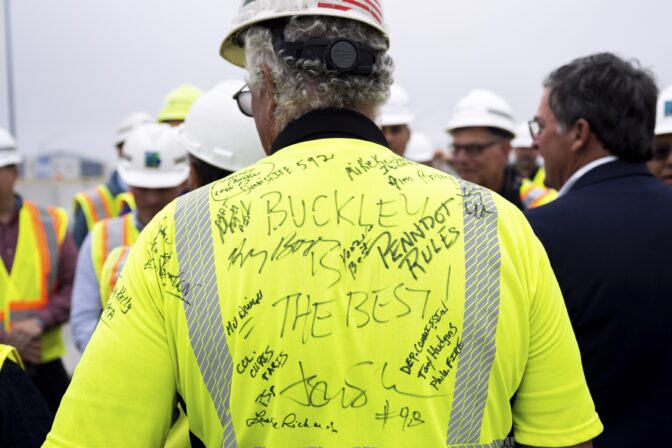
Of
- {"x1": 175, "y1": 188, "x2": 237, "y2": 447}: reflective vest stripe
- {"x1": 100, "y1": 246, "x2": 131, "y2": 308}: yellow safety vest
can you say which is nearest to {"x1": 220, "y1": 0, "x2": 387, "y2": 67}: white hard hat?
{"x1": 175, "y1": 188, "x2": 237, "y2": 447}: reflective vest stripe

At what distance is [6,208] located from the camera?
174 inches

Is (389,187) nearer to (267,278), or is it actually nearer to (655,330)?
(267,278)

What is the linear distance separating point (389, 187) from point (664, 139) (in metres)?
3.40

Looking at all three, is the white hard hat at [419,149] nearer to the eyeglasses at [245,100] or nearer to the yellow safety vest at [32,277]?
the yellow safety vest at [32,277]

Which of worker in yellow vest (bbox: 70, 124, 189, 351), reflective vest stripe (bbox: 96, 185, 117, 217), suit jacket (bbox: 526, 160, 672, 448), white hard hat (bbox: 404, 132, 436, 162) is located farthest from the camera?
white hard hat (bbox: 404, 132, 436, 162)

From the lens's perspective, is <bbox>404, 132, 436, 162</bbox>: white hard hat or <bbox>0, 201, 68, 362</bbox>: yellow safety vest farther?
<bbox>404, 132, 436, 162</bbox>: white hard hat

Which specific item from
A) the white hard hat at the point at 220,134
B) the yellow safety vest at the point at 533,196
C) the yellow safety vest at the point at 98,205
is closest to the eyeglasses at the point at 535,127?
the white hard hat at the point at 220,134

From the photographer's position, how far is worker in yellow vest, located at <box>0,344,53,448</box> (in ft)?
5.52

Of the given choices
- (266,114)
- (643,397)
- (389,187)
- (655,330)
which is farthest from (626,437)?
(266,114)

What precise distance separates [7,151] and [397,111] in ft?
10.1

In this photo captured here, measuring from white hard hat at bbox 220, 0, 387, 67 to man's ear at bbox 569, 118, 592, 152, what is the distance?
1253mm

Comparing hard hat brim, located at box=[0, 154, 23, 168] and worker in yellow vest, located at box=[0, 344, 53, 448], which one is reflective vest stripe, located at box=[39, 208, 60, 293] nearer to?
hard hat brim, located at box=[0, 154, 23, 168]

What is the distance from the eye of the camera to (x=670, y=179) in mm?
4125

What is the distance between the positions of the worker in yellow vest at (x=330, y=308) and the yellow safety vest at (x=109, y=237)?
241cm
